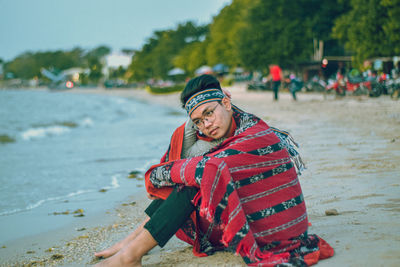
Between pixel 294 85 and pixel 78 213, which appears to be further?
pixel 294 85

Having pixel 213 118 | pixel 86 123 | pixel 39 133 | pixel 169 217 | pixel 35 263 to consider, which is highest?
pixel 213 118

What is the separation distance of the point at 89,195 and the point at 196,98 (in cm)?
307

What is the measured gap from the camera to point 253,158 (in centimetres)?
222

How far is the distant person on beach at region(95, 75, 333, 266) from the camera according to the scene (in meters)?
2.16

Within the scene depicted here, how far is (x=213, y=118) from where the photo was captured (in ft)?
7.92

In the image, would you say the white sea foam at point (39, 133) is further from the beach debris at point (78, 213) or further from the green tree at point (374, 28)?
→ the green tree at point (374, 28)

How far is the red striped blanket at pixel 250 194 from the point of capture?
7.06 feet

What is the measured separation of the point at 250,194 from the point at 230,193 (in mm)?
161

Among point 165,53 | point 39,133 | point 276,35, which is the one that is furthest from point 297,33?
point 165,53

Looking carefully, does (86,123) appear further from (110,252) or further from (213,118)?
(213,118)

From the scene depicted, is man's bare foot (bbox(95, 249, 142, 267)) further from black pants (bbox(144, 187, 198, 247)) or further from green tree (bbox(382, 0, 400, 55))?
green tree (bbox(382, 0, 400, 55))

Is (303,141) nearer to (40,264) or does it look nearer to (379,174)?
(379,174)

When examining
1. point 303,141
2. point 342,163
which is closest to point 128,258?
point 342,163

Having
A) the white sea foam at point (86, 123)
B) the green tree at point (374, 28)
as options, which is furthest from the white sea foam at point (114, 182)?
the green tree at point (374, 28)
